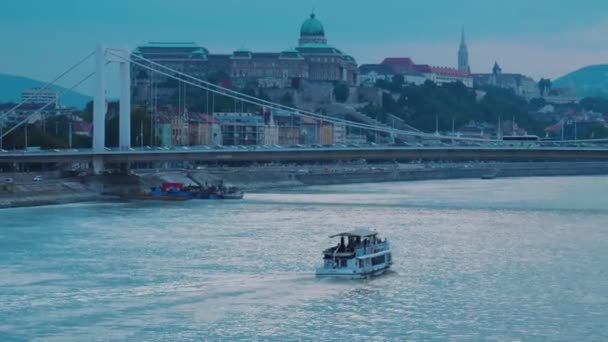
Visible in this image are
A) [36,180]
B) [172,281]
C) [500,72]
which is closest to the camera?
[172,281]

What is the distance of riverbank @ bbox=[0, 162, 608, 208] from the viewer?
29406 millimetres

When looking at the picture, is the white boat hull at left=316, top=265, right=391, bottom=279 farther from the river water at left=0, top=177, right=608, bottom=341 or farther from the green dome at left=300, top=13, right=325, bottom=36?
→ the green dome at left=300, top=13, right=325, bottom=36

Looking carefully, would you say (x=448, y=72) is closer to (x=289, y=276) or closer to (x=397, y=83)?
(x=397, y=83)

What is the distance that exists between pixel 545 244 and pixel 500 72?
9069 cm

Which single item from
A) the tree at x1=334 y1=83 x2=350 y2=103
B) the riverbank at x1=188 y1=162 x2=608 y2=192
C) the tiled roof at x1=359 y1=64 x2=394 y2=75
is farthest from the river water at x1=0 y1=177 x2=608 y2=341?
the tiled roof at x1=359 y1=64 x2=394 y2=75

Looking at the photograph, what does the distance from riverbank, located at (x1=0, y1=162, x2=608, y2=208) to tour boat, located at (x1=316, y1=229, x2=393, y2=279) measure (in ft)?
33.3

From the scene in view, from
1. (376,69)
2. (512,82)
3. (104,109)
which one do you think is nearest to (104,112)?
(104,109)

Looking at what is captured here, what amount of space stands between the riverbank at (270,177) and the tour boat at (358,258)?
10160 mm

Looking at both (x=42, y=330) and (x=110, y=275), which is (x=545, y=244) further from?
(x=42, y=330)

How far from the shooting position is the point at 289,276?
17547 mm

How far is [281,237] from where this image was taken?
22.0 metres

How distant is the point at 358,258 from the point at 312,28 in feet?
195

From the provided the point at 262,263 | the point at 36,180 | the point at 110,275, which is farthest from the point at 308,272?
the point at 36,180

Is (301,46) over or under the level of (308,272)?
over
